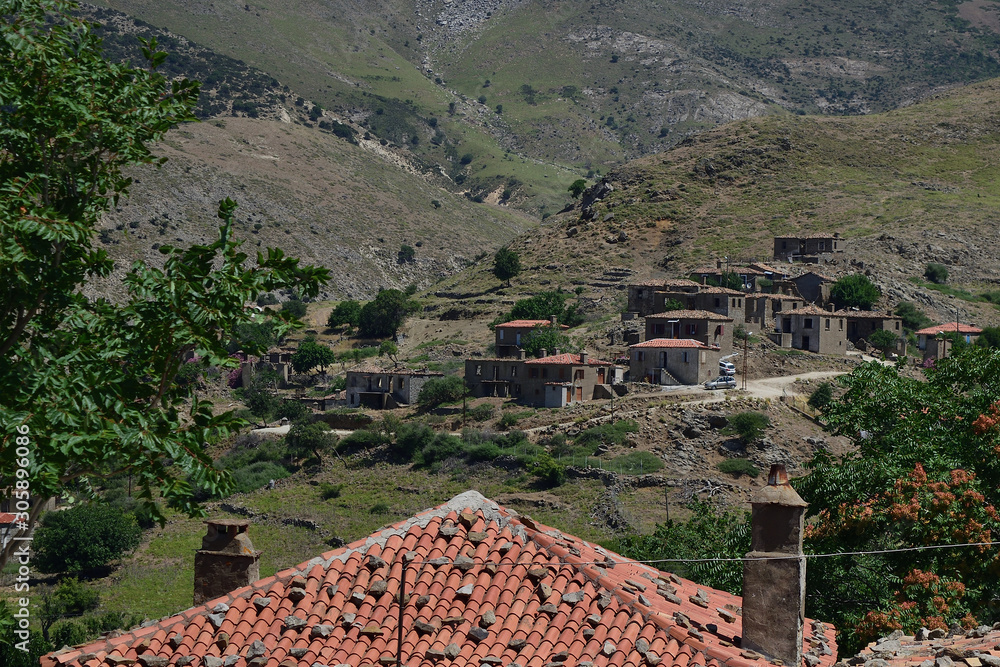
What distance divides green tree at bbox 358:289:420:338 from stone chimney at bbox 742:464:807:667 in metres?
96.8

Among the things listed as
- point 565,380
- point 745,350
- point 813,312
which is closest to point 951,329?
point 813,312

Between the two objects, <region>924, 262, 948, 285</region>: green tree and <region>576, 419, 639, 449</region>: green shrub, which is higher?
<region>924, 262, 948, 285</region>: green tree

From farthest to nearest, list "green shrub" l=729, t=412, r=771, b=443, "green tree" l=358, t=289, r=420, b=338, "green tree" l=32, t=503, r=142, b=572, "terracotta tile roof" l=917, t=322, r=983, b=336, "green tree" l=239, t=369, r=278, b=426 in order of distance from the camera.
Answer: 1. "green tree" l=358, t=289, r=420, b=338
2. "green tree" l=239, t=369, r=278, b=426
3. "terracotta tile roof" l=917, t=322, r=983, b=336
4. "green shrub" l=729, t=412, r=771, b=443
5. "green tree" l=32, t=503, r=142, b=572

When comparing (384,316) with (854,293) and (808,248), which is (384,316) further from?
(854,293)

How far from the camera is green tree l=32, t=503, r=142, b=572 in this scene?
189 feet

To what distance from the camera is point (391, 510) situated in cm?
6338

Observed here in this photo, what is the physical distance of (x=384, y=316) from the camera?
11119 centimetres

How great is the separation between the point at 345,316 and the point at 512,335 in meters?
32.4

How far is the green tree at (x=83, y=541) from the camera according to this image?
57.5 meters

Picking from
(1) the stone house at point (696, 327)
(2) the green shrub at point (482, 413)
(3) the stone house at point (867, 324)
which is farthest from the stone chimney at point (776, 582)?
(3) the stone house at point (867, 324)

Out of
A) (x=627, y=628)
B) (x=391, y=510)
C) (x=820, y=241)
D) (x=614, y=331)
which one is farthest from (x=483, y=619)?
(x=820, y=241)

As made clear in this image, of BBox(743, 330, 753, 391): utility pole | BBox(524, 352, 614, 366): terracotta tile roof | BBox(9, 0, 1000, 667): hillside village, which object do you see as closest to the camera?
BBox(9, 0, 1000, 667): hillside village

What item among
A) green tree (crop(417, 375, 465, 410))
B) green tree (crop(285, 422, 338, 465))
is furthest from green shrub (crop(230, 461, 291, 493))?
green tree (crop(417, 375, 465, 410))

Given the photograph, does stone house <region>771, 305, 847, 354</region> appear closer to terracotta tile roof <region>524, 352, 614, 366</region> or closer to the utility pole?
the utility pole
